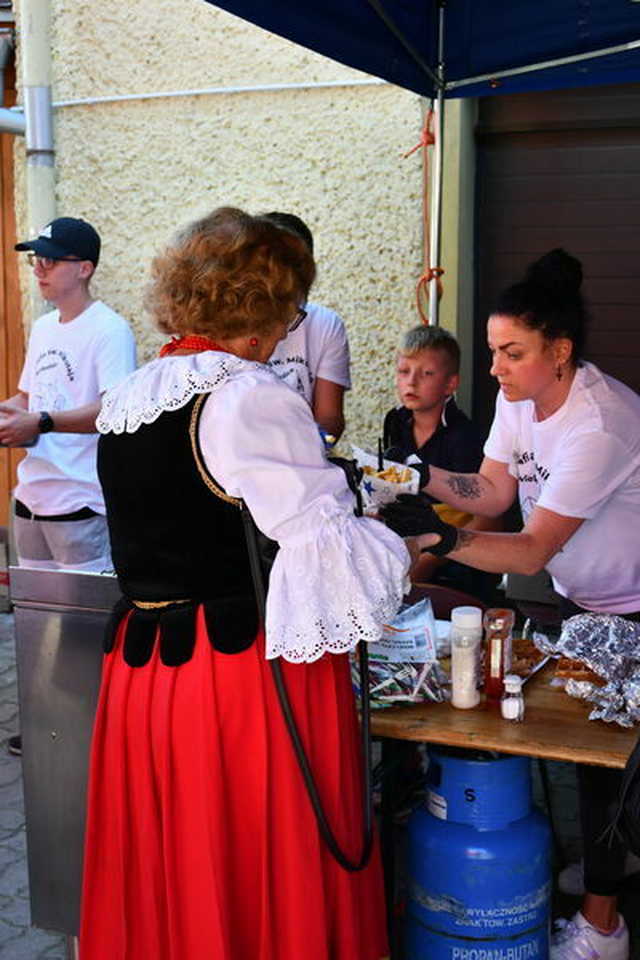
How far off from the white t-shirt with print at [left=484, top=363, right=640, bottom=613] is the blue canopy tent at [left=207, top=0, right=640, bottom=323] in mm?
1588

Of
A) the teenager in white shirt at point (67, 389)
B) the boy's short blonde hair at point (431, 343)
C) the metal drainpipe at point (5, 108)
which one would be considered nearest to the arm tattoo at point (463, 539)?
the teenager in white shirt at point (67, 389)

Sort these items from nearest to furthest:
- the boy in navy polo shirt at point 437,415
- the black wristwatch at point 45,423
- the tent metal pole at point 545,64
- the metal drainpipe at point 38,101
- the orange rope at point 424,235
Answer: the black wristwatch at point 45,423
the tent metal pole at point 545,64
the boy in navy polo shirt at point 437,415
the orange rope at point 424,235
the metal drainpipe at point 38,101

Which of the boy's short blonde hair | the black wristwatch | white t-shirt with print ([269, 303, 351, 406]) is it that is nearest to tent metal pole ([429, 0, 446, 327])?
the boy's short blonde hair

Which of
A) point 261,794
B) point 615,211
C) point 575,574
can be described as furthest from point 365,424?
point 261,794

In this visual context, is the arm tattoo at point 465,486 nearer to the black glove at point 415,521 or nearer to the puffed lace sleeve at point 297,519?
the black glove at point 415,521

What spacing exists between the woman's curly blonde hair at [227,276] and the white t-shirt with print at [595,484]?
100 centimetres

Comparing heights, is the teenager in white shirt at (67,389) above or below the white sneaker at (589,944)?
above

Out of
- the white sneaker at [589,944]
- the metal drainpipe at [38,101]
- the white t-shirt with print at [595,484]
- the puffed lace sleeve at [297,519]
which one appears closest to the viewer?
the puffed lace sleeve at [297,519]

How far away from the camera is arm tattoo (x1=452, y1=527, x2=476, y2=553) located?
2.80 metres

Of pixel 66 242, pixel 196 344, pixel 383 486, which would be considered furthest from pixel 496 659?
pixel 66 242

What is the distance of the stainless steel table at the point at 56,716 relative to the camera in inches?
113

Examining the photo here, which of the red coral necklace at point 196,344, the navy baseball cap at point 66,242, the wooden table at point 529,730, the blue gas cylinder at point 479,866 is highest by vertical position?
the navy baseball cap at point 66,242

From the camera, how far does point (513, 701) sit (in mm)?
2633

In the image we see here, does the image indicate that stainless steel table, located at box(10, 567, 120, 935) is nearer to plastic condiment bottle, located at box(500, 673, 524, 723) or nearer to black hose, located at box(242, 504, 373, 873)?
black hose, located at box(242, 504, 373, 873)
